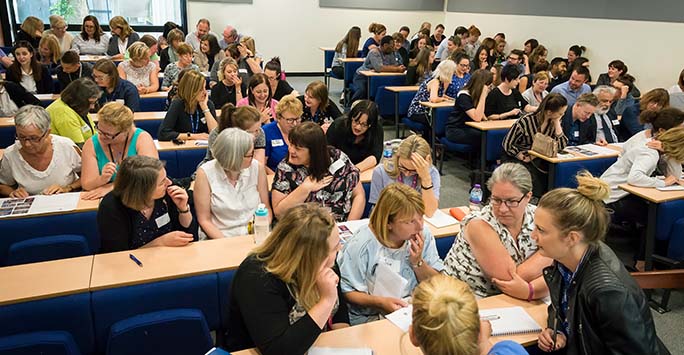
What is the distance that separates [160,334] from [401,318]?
102 cm

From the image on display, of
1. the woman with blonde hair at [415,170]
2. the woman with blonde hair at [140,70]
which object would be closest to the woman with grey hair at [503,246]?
the woman with blonde hair at [415,170]

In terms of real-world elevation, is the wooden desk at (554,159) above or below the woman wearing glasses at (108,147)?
below

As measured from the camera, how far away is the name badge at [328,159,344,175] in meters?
3.40

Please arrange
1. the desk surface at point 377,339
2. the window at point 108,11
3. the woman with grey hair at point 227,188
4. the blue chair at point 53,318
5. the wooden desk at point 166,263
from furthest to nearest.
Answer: the window at point 108,11, the woman with grey hair at point 227,188, the wooden desk at point 166,263, the blue chair at point 53,318, the desk surface at point 377,339

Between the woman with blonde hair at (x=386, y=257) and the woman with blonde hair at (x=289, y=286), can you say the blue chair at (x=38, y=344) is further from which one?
the woman with blonde hair at (x=386, y=257)

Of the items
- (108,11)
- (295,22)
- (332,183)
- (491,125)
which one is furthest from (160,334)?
(295,22)

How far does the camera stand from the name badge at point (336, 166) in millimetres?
3404

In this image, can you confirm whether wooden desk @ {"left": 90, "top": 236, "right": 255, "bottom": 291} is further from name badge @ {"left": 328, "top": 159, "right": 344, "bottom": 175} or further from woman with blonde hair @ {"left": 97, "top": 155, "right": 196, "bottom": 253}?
name badge @ {"left": 328, "top": 159, "right": 344, "bottom": 175}

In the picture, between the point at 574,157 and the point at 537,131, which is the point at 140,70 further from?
the point at 574,157

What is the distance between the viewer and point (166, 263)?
2562 mm

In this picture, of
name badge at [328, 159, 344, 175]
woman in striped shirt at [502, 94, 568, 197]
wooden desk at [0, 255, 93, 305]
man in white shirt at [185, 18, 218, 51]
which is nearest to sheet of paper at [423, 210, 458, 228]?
name badge at [328, 159, 344, 175]

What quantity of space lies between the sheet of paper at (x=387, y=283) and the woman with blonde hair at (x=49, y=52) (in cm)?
645

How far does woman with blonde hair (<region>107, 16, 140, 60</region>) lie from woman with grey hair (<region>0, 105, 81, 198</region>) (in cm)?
576

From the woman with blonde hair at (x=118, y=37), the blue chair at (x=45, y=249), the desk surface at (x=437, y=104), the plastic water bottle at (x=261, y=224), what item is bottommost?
the blue chair at (x=45, y=249)
